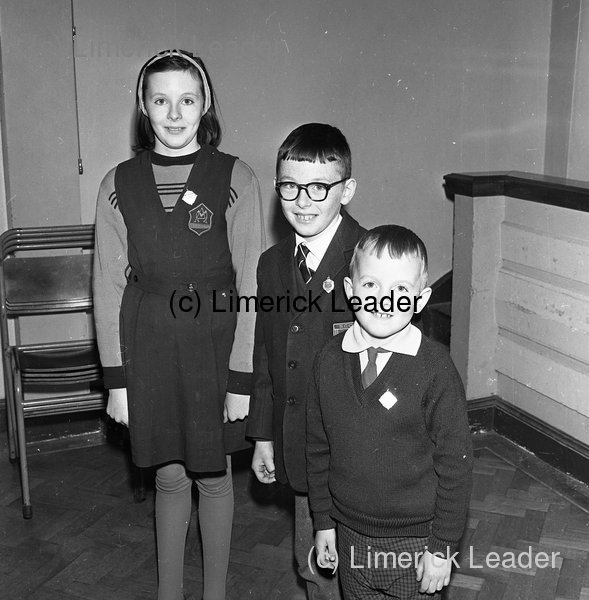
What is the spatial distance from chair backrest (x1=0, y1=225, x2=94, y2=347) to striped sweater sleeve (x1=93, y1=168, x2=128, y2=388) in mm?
1222

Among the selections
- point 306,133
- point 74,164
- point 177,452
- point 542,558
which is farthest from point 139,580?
point 74,164

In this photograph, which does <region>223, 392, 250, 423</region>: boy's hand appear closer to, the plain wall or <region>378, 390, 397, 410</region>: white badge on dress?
<region>378, 390, 397, 410</region>: white badge on dress

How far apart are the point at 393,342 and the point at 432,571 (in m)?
0.44

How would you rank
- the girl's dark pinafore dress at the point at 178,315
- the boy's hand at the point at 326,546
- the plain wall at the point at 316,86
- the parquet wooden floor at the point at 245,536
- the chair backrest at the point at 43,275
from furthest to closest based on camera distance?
1. the plain wall at the point at 316,86
2. the chair backrest at the point at 43,275
3. the parquet wooden floor at the point at 245,536
4. the girl's dark pinafore dress at the point at 178,315
5. the boy's hand at the point at 326,546

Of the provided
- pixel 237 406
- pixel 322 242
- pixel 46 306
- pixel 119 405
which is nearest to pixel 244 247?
pixel 322 242

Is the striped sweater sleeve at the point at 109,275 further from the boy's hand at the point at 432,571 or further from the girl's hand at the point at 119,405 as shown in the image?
the boy's hand at the point at 432,571

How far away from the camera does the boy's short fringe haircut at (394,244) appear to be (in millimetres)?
1662

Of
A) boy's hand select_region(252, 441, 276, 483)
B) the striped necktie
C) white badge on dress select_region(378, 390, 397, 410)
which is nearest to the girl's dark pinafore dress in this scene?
boy's hand select_region(252, 441, 276, 483)

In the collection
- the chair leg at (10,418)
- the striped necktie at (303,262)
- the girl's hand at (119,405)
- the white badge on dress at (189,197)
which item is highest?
the white badge on dress at (189,197)

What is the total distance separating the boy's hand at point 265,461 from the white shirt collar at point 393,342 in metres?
0.43

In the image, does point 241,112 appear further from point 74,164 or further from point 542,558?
point 542,558

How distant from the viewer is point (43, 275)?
10.7 feet

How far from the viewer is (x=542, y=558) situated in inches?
104

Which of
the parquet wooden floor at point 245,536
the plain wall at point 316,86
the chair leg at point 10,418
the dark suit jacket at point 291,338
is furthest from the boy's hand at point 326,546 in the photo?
the plain wall at point 316,86
